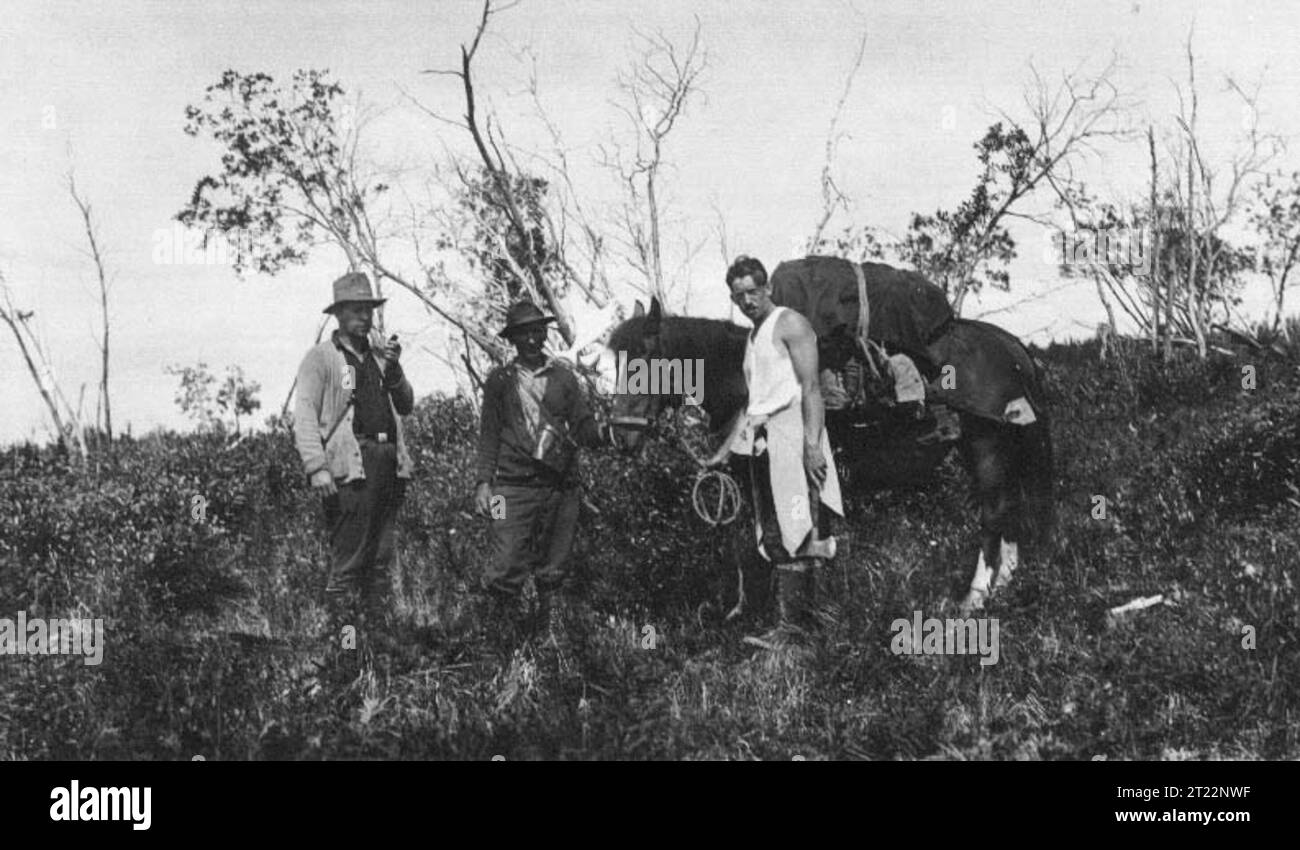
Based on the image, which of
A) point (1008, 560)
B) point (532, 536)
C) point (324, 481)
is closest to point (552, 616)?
point (532, 536)

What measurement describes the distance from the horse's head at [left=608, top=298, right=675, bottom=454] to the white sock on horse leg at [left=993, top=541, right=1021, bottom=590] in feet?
7.38

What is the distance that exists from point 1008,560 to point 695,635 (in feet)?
6.48

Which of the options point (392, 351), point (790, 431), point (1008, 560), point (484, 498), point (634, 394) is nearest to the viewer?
point (634, 394)

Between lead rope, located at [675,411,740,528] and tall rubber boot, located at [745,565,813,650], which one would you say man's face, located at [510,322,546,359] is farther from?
tall rubber boot, located at [745,565,813,650]

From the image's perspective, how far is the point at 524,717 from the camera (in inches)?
216

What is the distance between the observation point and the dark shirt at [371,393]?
6.62 metres

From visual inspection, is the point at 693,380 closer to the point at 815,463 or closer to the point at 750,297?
the point at 750,297

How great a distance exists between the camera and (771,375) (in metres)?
6.21

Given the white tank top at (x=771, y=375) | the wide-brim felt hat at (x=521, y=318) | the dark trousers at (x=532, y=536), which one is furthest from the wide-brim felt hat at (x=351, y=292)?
the white tank top at (x=771, y=375)

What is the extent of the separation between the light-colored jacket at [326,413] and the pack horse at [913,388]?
5.59 ft

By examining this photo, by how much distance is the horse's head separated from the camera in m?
6.10
